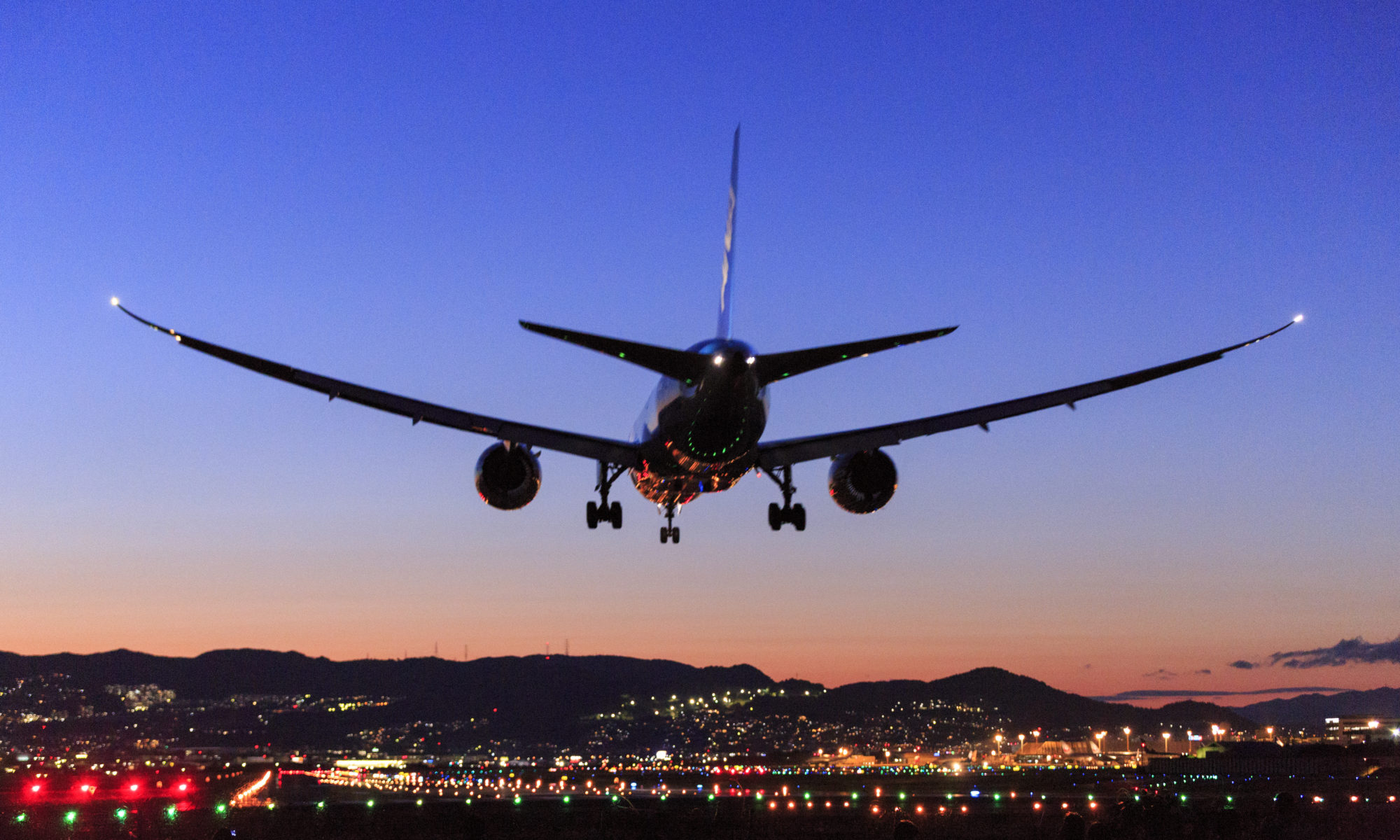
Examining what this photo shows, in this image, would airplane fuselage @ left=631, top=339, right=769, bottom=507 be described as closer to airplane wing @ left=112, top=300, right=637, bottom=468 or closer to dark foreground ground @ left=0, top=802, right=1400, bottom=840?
airplane wing @ left=112, top=300, right=637, bottom=468

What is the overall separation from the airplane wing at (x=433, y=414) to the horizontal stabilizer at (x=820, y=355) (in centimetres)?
712

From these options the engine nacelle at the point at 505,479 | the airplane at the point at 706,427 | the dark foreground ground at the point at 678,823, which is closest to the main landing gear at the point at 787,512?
the airplane at the point at 706,427

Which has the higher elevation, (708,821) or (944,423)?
(944,423)

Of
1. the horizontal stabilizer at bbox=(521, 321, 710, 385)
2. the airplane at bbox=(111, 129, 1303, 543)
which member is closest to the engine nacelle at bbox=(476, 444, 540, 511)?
the airplane at bbox=(111, 129, 1303, 543)

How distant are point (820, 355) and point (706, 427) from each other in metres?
3.37

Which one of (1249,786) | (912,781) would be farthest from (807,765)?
(1249,786)

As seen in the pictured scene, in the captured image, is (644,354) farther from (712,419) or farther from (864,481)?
(864,481)

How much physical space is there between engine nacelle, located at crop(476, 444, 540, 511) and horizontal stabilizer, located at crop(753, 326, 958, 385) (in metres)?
9.35

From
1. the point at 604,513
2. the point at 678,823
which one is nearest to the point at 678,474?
the point at 604,513

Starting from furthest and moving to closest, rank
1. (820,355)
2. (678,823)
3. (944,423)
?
(678,823) < (944,423) < (820,355)

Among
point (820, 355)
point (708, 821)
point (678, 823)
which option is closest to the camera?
point (820, 355)

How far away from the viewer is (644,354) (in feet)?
75.3

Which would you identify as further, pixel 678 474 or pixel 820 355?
pixel 678 474

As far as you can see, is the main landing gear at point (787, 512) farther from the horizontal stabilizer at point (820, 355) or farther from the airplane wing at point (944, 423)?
the horizontal stabilizer at point (820, 355)
